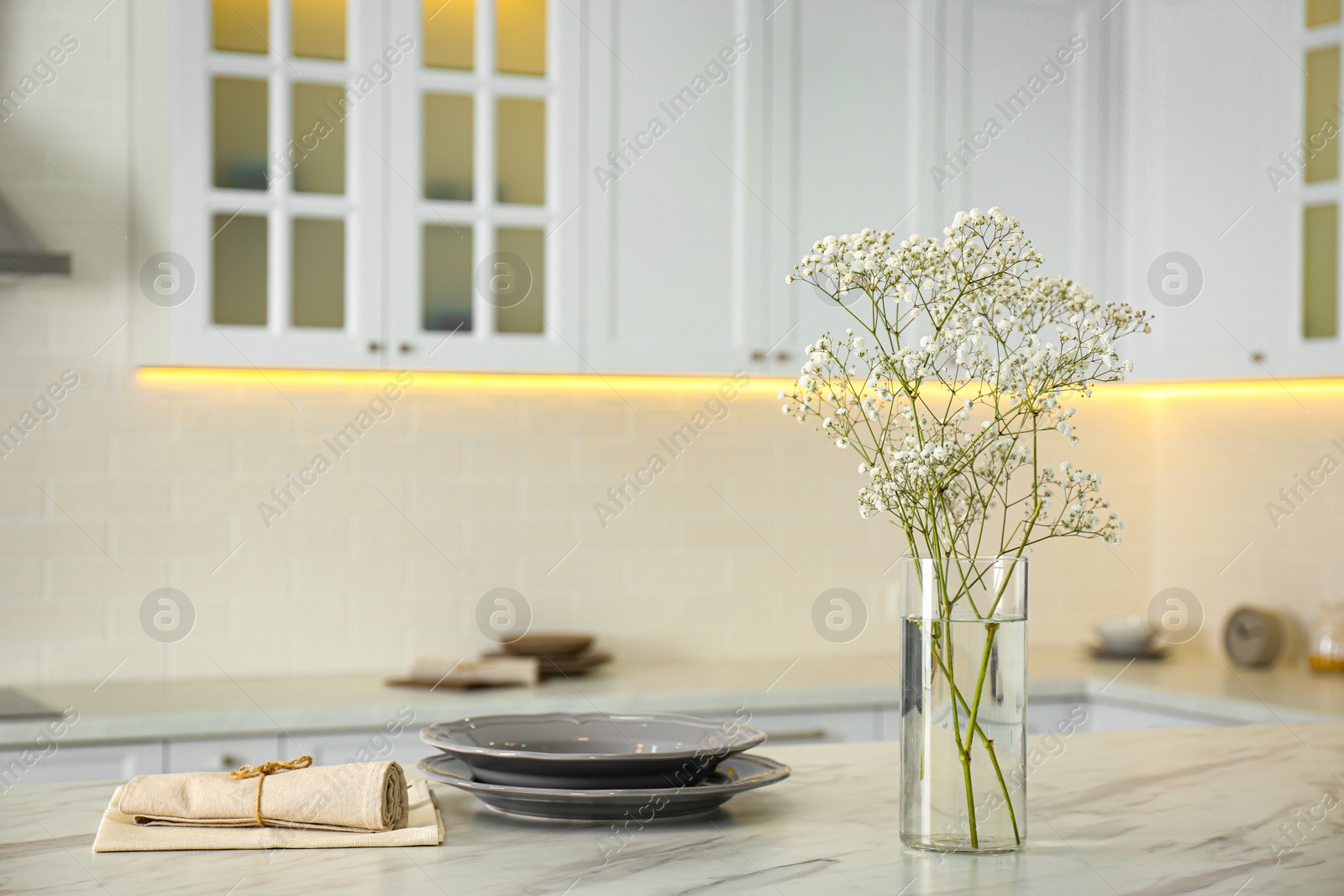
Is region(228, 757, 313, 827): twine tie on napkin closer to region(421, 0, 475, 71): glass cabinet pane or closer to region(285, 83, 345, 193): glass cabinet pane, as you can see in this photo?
region(285, 83, 345, 193): glass cabinet pane

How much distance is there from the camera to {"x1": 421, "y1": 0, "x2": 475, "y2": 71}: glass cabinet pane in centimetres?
281

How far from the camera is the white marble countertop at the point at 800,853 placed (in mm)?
1060

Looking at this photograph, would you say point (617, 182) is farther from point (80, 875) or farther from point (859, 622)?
point (80, 875)

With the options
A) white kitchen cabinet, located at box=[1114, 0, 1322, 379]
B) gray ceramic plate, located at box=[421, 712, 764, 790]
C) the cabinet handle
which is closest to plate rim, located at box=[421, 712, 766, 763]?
gray ceramic plate, located at box=[421, 712, 764, 790]

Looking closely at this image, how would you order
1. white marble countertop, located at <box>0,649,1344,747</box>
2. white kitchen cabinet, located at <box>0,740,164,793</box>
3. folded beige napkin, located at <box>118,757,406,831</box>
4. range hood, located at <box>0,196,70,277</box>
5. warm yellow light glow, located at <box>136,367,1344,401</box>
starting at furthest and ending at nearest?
warm yellow light glow, located at <box>136,367,1344,401</box> → range hood, located at <box>0,196,70,277</box> → white marble countertop, located at <box>0,649,1344,747</box> → white kitchen cabinet, located at <box>0,740,164,793</box> → folded beige napkin, located at <box>118,757,406,831</box>

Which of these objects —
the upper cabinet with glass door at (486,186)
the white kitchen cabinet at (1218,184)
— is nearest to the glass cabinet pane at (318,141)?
the upper cabinet with glass door at (486,186)

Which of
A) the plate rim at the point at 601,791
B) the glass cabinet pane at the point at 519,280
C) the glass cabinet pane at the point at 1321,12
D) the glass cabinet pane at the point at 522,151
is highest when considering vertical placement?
the glass cabinet pane at the point at 1321,12

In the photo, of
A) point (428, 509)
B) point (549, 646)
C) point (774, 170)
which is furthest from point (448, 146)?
point (549, 646)

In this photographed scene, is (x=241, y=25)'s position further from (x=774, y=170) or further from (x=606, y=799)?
(x=606, y=799)

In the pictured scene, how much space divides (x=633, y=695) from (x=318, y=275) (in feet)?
3.56

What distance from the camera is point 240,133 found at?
271 centimetres

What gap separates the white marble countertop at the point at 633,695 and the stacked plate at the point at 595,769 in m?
1.21

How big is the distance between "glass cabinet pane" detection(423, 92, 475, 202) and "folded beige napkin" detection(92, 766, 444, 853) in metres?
1.82

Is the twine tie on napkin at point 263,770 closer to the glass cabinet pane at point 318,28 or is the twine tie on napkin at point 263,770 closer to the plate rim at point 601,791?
the plate rim at point 601,791
